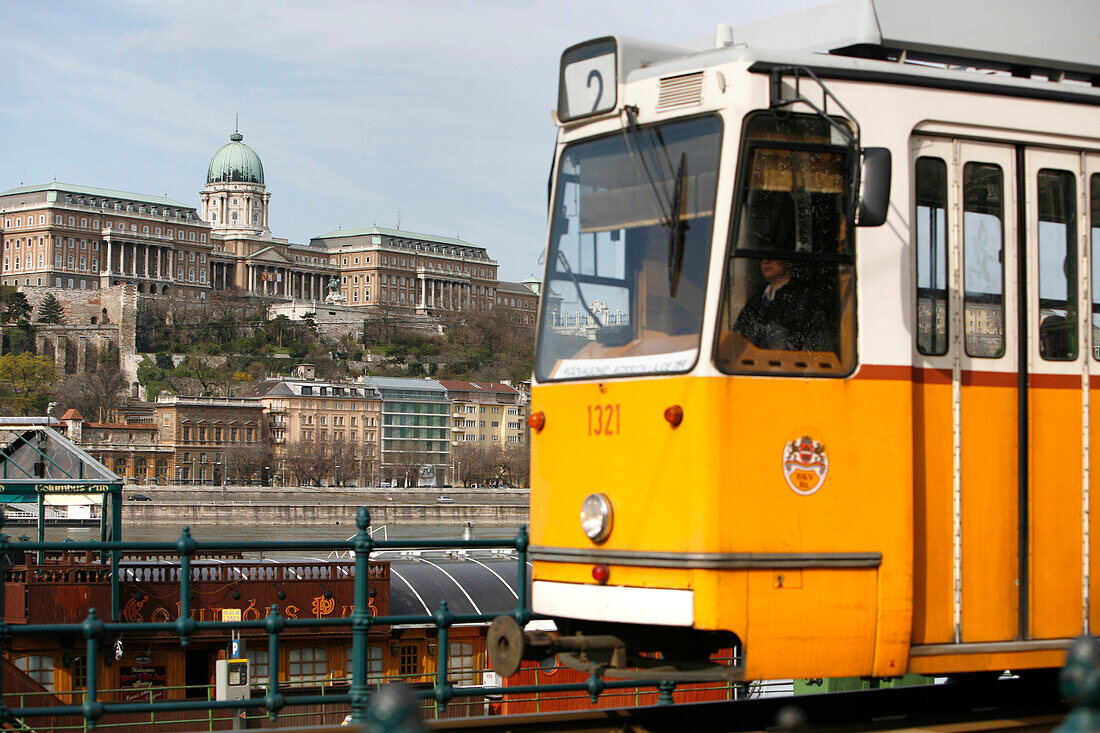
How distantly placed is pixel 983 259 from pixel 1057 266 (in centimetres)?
41

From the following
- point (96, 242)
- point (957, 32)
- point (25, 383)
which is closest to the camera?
point (957, 32)

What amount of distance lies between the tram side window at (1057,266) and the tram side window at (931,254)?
513mm

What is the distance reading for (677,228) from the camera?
593 centimetres

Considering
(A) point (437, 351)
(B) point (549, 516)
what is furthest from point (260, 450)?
(B) point (549, 516)

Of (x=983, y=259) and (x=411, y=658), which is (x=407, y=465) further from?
(x=983, y=259)

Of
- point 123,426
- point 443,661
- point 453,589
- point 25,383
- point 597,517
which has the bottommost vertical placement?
point 453,589

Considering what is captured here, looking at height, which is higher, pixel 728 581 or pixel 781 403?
pixel 781 403

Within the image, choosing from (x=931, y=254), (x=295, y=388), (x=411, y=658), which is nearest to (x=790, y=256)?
(x=931, y=254)

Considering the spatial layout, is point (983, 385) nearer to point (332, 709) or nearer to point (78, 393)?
point (332, 709)

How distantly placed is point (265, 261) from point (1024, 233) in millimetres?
178350

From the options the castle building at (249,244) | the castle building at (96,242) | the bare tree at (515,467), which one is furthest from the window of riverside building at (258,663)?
the castle building at (249,244)

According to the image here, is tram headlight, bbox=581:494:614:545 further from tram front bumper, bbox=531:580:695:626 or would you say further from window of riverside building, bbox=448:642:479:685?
window of riverside building, bbox=448:642:479:685

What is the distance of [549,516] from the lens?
6344mm

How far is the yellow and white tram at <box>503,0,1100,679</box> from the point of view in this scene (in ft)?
18.9
